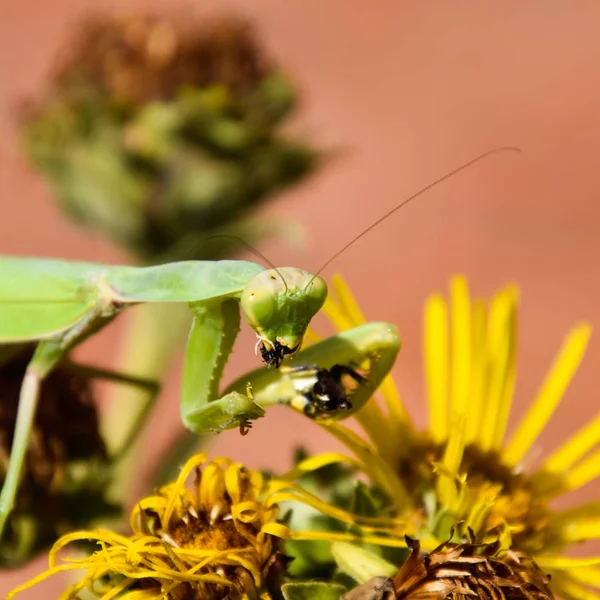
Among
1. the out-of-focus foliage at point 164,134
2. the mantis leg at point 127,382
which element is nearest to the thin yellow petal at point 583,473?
the mantis leg at point 127,382

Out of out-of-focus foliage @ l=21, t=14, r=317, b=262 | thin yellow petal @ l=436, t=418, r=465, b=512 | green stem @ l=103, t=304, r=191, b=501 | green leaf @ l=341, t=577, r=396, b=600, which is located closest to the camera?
green leaf @ l=341, t=577, r=396, b=600

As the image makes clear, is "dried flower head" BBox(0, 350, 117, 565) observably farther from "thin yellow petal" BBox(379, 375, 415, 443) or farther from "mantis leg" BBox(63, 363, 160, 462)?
"thin yellow petal" BBox(379, 375, 415, 443)

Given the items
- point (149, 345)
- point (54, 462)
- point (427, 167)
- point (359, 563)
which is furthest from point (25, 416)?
point (427, 167)

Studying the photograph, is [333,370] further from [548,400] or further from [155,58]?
[155,58]

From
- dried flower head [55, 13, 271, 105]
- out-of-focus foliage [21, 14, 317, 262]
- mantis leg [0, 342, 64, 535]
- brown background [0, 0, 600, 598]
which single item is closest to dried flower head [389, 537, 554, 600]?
mantis leg [0, 342, 64, 535]

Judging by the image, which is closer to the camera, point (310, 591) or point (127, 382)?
point (310, 591)

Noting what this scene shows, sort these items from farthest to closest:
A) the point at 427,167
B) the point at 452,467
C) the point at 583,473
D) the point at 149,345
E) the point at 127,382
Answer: the point at 427,167, the point at 149,345, the point at 127,382, the point at 583,473, the point at 452,467

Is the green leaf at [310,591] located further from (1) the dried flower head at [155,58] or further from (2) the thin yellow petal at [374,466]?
(1) the dried flower head at [155,58]

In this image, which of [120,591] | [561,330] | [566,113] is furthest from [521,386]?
[120,591]
